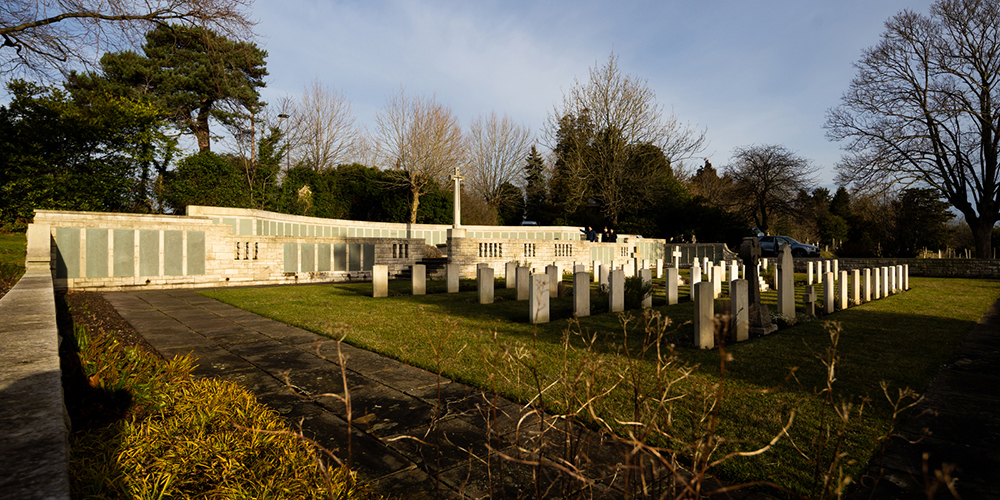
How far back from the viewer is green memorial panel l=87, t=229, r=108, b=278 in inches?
484

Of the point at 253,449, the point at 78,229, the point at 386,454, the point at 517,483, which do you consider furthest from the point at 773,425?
the point at 78,229

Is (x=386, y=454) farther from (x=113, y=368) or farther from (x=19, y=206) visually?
(x=19, y=206)

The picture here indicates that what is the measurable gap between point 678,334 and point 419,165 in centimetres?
2382

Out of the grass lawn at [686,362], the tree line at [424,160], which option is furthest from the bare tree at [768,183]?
the grass lawn at [686,362]

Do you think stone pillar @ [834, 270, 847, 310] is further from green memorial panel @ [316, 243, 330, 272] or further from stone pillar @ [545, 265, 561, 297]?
green memorial panel @ [316, 243, 330, 272]

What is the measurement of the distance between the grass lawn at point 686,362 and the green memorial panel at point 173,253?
2.97m

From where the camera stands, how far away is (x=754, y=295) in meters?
7.32

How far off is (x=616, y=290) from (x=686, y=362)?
6352mm

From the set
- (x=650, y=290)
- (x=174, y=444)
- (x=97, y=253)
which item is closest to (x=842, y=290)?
(x=650, y=290)

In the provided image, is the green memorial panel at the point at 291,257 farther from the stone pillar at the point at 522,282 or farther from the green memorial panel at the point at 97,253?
the stone pillar at the point at 522,282

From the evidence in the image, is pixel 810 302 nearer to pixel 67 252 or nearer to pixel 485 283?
pixel 485 283

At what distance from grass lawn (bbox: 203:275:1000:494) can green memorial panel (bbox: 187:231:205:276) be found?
2874 mm

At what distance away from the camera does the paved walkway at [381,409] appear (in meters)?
2.48

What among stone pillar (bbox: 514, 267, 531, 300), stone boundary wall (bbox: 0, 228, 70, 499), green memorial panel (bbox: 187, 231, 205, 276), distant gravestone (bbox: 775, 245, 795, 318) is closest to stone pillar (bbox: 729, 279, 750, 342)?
distant gravestone (bbox: 775, 245, 795, 318)
